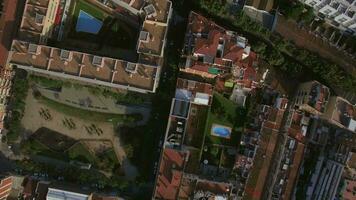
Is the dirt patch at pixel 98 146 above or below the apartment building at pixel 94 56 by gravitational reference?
below

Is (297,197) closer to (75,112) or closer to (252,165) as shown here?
(252,165)

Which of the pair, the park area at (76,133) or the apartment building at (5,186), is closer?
the apartment building at (5,186)

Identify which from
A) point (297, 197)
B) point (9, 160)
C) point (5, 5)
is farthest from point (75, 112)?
point (297, 197)

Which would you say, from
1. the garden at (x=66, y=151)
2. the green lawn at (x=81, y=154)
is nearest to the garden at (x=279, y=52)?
the garden at (x=66, y=151)

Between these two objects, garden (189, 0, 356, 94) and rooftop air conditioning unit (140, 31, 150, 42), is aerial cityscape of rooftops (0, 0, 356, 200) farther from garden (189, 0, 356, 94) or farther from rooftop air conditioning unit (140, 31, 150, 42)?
rooftop air conditioning unit (140, 31, 150, 42)

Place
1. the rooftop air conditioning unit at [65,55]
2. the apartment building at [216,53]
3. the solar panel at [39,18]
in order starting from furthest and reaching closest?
the apartment building at [216,53] < the rooftop air conditioning unit at [65,55] < the solar panel at [39,18]

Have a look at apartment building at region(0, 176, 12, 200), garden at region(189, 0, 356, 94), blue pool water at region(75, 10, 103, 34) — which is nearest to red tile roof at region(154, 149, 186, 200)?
garden at region(189, 0, 356, 94)

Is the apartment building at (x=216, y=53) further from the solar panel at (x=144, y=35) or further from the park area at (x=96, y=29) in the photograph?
the park area at (x=96, y=29)
